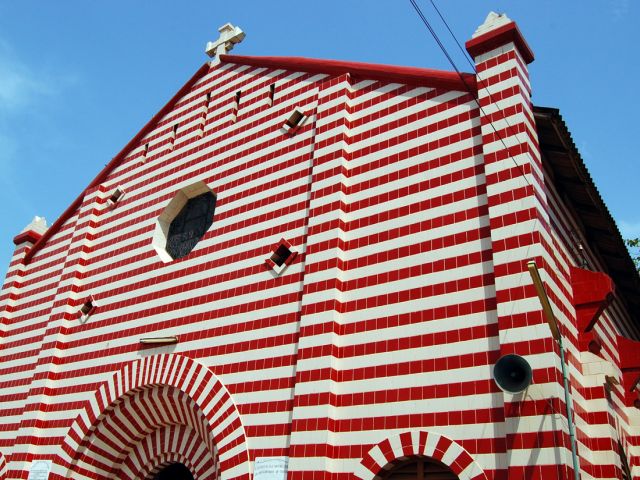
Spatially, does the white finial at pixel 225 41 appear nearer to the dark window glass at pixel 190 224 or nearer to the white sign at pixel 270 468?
the dark window glass at pixel 190 224

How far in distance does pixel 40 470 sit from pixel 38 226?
7731 millimetres

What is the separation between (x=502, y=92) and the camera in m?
9.07

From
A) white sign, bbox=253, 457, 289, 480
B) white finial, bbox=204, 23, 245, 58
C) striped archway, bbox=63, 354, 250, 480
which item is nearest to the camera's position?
white sign, bbox=253, 457, 289, 480

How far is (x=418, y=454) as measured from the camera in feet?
25.6

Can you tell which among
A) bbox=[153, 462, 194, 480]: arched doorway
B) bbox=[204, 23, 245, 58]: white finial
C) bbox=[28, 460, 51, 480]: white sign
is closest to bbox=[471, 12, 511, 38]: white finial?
bbox=[204, 23, 245, 58]: white finial

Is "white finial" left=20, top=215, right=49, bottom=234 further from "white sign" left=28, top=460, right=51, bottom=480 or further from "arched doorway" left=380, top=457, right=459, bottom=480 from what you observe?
"arched doorway" left=380, top=457, right=459, bottom=480

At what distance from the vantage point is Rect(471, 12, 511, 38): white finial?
945 cm

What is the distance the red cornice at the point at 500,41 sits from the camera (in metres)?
9.31

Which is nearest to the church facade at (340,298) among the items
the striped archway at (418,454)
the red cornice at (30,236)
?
the striped archway at (418,454)

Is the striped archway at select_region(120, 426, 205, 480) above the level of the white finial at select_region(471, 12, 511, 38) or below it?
below

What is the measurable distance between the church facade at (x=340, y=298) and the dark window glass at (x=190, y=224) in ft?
0.20

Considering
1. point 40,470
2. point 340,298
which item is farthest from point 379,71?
point 40,470

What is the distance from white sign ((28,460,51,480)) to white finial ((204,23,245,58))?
993 centimetres

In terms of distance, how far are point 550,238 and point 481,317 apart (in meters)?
1.53
